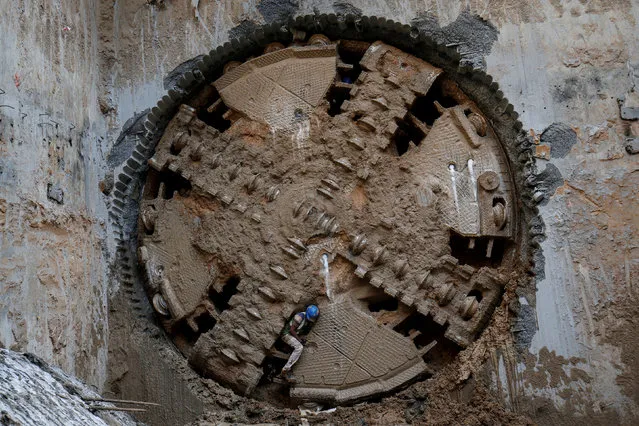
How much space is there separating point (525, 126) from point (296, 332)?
65.1 inches

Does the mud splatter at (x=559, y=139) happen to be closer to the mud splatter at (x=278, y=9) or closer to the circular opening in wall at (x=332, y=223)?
the circular opening in wall at (x=332, y=223)

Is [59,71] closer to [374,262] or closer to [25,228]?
[25,228]

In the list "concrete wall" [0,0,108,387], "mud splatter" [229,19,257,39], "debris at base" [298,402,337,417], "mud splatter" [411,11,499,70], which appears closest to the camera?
"concrete wall" [0,0,108,387]

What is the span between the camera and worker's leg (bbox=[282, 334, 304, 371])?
13.3ft

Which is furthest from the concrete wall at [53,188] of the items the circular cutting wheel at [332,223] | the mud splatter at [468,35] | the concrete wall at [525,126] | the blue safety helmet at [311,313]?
the mud splatter at [468,35]

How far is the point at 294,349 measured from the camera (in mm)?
4098

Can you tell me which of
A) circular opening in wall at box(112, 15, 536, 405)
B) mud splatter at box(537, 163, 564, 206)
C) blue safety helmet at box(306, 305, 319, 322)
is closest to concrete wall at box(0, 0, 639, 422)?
mud splatter at box(537, 163, 564, 206)

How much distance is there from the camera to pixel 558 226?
4.02 metres

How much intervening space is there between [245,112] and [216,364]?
141 centimetres

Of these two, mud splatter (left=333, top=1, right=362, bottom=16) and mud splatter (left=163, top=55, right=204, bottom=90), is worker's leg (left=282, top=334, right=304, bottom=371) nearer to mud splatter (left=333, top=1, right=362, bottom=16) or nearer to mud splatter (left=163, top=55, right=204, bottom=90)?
mud splatter (left=163, top=55, right=204, bottom=90)

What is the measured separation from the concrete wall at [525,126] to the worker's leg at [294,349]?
0.85 m

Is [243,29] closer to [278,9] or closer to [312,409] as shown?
[278,9]

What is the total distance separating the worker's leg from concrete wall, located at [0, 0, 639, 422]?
853 millimetres

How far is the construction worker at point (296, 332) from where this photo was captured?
4070mm
